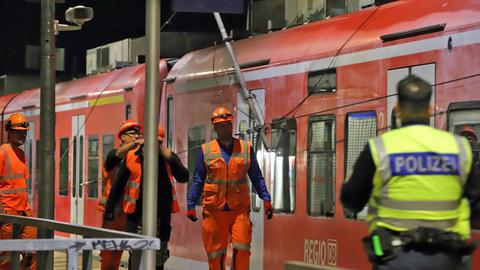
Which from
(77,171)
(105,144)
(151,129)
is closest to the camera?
(151,129)

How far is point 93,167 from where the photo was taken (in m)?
18.7

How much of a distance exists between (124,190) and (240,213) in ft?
3.89

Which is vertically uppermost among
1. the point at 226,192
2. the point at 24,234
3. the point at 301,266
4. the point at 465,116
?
the point at 465,116

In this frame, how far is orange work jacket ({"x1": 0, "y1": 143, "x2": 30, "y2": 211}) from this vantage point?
1134cm

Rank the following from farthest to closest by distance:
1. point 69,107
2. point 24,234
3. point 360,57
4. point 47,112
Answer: point 69,107, point 47,112, point 24,234, point 360,57

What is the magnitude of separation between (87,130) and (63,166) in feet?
5.60

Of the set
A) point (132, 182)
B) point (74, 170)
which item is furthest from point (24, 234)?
point (74, 170)

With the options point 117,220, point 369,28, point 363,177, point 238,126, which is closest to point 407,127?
Result: point 363,177

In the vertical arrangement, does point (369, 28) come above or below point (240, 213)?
above

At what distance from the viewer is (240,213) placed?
11.1m

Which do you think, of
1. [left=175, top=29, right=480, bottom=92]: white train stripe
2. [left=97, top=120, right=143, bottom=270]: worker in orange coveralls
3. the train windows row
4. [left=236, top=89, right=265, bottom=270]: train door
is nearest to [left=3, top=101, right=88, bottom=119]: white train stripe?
the train windows row

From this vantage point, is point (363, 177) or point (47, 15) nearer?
point (363, 177)

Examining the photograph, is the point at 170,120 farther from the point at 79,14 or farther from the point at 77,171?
the point at 77,171

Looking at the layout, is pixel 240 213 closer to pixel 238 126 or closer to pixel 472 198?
pixel 238 126
